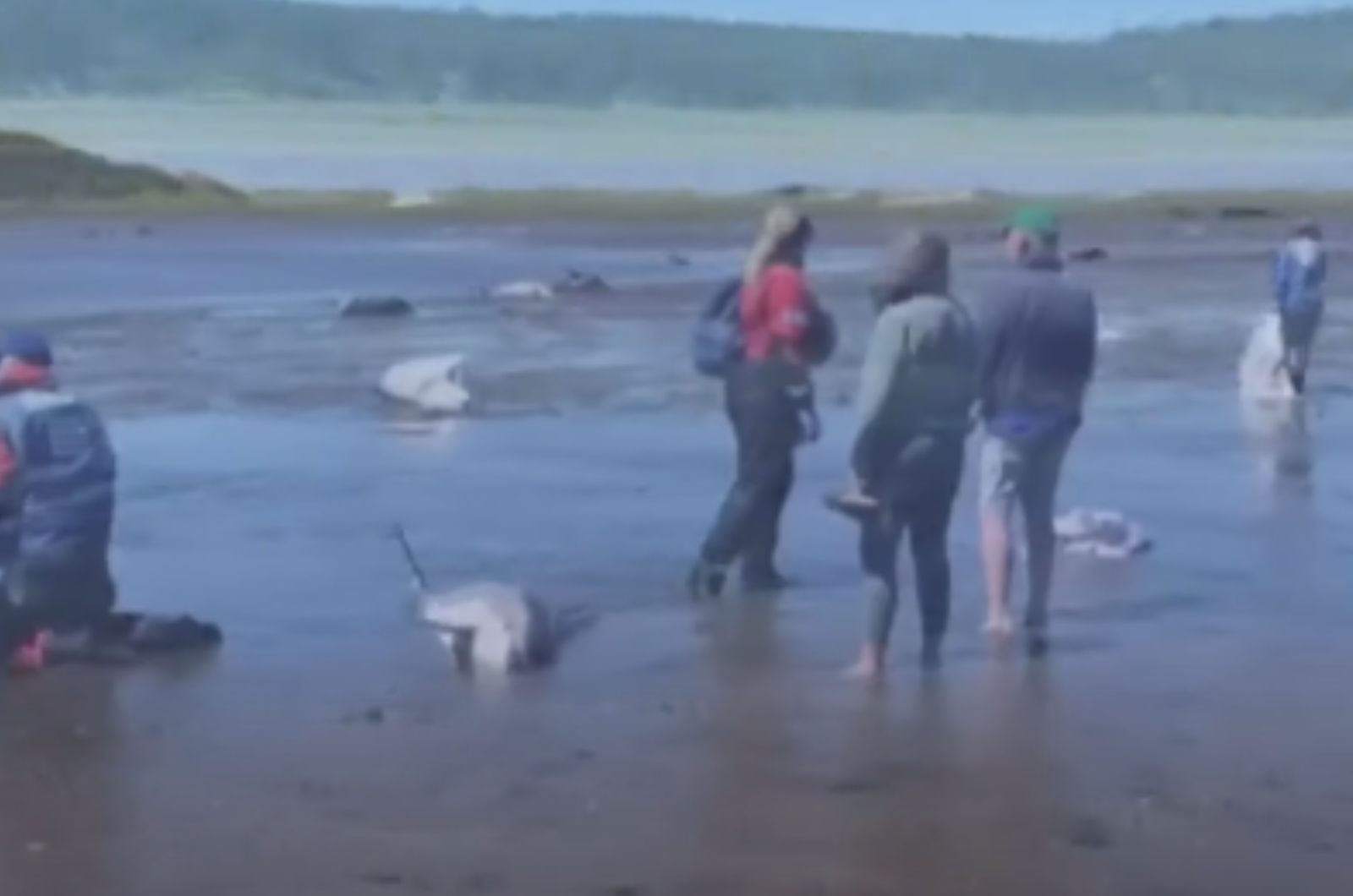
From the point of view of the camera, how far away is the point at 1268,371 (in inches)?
1109

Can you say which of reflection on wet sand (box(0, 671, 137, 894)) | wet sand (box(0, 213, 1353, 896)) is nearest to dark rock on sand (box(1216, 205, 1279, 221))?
wet sand (box(0, 213, 1353, 896))

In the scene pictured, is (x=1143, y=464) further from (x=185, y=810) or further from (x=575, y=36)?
(x=575, y=36)

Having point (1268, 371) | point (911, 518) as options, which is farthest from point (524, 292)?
point (911, 518)

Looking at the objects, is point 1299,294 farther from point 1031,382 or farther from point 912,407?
point 912,407

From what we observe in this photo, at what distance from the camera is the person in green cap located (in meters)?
14.8

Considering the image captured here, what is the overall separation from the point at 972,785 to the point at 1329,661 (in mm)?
3179

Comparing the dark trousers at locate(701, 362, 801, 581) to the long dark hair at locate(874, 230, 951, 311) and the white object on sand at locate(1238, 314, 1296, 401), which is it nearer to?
the long dark hair at locate(874, 230, 951, 311)

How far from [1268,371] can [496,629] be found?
46.0 ft

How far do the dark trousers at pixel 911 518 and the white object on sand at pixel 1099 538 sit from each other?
148 inches

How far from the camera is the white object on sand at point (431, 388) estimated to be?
26938mm

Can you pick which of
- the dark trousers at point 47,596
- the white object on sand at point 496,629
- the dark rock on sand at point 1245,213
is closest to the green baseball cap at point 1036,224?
the white object on sand at point 496,629

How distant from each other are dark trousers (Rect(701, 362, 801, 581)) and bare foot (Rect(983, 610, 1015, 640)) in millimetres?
1316

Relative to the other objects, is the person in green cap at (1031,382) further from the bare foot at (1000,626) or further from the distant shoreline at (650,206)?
the distant shoreline at (650,206)

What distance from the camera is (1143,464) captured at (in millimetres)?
23297
